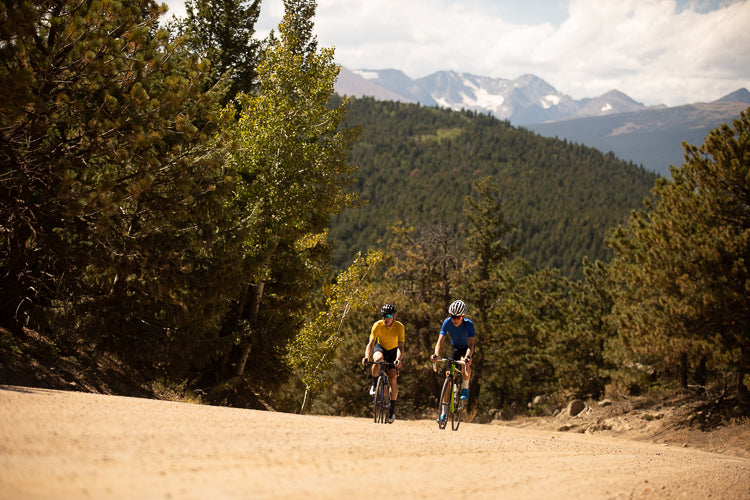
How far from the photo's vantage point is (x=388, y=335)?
10.1m

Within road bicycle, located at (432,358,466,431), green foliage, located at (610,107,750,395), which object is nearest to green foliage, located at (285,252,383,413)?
green foliage, located at (610,107,750,395)

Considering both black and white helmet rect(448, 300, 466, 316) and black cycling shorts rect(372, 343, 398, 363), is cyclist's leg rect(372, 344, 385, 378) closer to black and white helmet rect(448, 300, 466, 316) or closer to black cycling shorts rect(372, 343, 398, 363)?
black cycling shorts rect(372, 343, 398, 363)

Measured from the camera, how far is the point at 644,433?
18688mm

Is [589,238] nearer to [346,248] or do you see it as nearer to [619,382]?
[346,248]

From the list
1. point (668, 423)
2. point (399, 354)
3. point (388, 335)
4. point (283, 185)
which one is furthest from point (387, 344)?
point (668, 423)

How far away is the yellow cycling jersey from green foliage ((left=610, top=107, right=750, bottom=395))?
10810 mm

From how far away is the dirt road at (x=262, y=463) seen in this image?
398 centimetres

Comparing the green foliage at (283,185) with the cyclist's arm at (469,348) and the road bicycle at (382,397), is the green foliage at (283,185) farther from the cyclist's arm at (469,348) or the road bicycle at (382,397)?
the cyclist's arm at (469,348)

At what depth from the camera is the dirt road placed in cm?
398

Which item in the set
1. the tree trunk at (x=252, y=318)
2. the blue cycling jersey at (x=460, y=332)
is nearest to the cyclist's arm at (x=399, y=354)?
the blue cycling jersey at (x=460, y=332)

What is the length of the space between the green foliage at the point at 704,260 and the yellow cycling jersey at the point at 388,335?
10.8 metres

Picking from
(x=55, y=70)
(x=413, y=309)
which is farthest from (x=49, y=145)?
(x=413, y=309)

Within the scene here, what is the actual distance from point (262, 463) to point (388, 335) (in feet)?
17.5

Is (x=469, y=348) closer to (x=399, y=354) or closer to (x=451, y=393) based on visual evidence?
(x=451, y=393)
